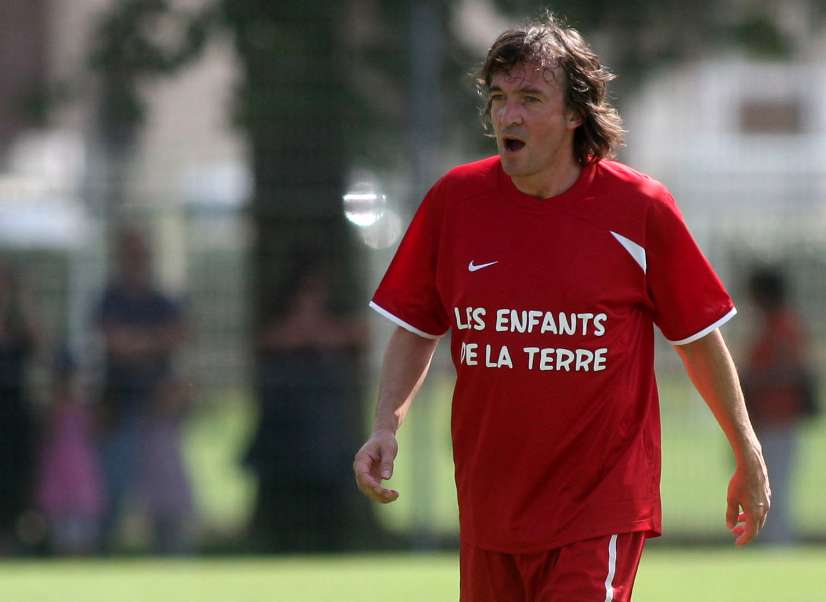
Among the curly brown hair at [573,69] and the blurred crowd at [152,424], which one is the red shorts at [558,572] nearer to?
the curly brown hair at [573,69]

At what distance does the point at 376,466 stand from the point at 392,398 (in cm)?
26

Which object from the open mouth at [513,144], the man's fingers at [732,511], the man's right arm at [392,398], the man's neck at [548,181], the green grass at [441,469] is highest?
the open mouth at [513,144]

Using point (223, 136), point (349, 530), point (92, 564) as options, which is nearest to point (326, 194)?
point (223, 136)

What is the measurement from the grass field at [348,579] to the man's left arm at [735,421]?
12.7ft

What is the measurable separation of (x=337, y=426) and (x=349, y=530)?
26.3 inches

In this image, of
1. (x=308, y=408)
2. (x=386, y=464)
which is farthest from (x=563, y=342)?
(x=308, y=408)

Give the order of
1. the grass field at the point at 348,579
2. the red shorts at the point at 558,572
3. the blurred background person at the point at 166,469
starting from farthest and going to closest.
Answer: the blurred background person at the point at 166,469 < the grass field at the point at 348,579 < the red shorts at the point at 558,572

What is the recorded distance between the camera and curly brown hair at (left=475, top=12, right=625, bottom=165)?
12.7 feet

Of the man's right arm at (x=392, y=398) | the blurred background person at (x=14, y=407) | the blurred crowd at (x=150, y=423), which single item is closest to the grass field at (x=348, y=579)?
→ the blurred crowd at (x=150, y=423)

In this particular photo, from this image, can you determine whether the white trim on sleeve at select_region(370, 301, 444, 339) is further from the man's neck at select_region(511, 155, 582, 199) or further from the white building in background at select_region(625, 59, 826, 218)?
the white building in background at select_region(625, 59, 826, 218)

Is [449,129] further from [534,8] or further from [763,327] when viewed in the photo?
[763,327]

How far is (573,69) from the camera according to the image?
3.92 meters

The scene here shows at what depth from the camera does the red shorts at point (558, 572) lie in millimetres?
3787

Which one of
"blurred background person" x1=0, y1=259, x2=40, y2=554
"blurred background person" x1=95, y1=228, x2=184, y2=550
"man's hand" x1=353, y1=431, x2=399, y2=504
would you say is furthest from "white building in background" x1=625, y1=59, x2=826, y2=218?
"man's hand" x1=353, y1=431, x2=399, y2=504
